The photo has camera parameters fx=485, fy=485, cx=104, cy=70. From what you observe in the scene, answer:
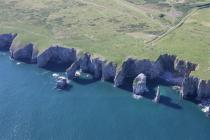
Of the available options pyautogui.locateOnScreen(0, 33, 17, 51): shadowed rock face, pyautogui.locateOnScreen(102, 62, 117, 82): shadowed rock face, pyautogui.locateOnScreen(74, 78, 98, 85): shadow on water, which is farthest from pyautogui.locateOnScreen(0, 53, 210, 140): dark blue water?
pyautogui.locateOnScreen(0, 33, 17, 51): shadowed rock face

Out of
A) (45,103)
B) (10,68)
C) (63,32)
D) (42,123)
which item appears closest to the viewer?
(42,123)

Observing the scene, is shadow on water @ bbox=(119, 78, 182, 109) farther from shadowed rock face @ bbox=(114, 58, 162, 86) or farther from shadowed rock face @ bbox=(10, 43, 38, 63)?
shadowed rock face @ bbox=(10, 43, 38, 63)

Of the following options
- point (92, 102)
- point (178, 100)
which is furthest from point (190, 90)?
point (92, 102)

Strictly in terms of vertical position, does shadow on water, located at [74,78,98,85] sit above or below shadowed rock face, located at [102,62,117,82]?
below

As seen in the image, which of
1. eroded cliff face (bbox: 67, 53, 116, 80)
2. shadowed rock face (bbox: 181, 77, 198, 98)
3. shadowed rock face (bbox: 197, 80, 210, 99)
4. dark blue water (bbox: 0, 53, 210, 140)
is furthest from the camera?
eroded cliff face (bbox: 67, 53, 116, 80)

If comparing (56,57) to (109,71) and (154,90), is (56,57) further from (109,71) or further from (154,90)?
(154,90)

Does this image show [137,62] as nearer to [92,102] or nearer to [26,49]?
[92,102]

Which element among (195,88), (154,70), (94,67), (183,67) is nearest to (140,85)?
(154,70)
